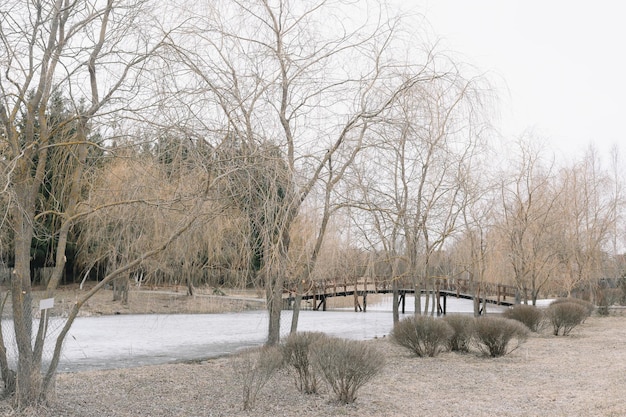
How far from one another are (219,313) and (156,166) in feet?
80.9

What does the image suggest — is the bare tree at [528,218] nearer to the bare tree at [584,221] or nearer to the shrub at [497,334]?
the bare tree at [584,221]

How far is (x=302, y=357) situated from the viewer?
8664 mm

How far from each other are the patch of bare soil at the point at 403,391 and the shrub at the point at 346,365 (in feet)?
0.66

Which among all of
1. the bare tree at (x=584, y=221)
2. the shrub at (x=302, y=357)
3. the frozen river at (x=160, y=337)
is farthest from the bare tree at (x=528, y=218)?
the shrub at (x=302, y=357)

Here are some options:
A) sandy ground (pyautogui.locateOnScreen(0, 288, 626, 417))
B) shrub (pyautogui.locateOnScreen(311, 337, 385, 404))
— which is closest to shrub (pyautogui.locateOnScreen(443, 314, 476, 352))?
sandy ground (pyautogui.locateOnScreen(0, 288, 626, 417))

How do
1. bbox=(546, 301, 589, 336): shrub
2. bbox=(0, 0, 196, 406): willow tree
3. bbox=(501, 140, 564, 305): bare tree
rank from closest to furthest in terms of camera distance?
bbox=(0, 0, 196, 406): willow tree, bbox=(546, 301, 589, 336): shrub, bbox=(501, 140, 564, 305): bare tree

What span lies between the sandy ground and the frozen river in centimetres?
124

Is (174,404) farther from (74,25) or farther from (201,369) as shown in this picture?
(74,25)

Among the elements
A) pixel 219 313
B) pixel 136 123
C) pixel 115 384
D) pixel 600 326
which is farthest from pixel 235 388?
pixel 219 313

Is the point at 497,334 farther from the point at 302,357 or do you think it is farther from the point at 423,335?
the point at 302,357

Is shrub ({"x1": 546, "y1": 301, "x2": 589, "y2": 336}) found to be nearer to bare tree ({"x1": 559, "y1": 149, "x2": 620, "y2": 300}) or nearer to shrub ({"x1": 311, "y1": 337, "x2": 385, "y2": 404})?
bare tree ({"x1": 559, "y1": 149, "x2": 620, "y2": 300})

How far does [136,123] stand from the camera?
667 centimetres

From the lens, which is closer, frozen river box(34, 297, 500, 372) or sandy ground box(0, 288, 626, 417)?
sandy ground box(0, 288, 626, 417)

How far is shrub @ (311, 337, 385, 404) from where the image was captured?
7543mm
